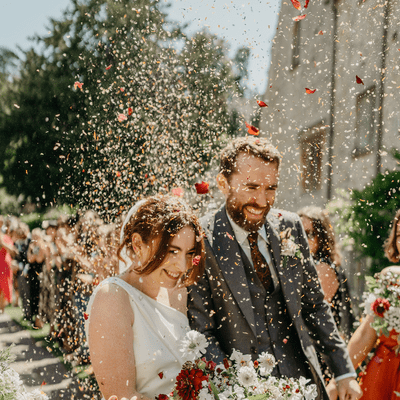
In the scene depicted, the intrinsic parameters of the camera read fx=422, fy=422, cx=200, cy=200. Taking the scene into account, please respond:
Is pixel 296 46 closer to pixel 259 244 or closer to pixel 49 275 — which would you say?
pixel 49 275

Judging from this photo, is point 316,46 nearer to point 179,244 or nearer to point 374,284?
point 374,284

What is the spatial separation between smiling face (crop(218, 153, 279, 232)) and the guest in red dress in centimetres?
607

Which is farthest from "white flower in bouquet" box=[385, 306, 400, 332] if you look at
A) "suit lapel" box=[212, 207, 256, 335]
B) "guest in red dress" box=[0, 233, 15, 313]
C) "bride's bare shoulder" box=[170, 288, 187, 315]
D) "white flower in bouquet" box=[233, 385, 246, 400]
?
"guest in red dress" box=[0, 233, 15, 313]

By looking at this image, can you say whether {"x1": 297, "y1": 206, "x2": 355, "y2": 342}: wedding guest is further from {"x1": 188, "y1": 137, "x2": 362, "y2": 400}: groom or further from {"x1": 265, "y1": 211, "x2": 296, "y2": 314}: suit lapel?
{"x1": 265, "y1": 211, "x2": 296, "y2": 314}: suit lapel

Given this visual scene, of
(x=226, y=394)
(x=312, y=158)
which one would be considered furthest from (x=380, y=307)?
(x=312, y=158)

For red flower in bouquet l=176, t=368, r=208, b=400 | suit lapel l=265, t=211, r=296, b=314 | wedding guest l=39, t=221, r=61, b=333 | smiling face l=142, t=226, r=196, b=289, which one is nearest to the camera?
red flower in bouquet l=176, t=368, r=208, b=400

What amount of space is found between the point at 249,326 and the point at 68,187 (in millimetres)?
10141

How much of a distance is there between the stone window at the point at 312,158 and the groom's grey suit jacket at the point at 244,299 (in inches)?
329

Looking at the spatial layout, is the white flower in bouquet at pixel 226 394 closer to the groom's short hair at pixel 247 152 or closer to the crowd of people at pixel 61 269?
the groom's short hair at pixel 247 152

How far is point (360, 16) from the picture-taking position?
913 centimetres

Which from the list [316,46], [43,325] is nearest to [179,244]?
[43,325]

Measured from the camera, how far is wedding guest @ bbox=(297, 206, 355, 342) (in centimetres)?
451

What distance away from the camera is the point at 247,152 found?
289 centimetres

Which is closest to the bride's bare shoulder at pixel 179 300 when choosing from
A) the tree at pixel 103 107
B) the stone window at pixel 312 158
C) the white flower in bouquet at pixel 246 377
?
the white flower in bouquet at pixel 246 377
